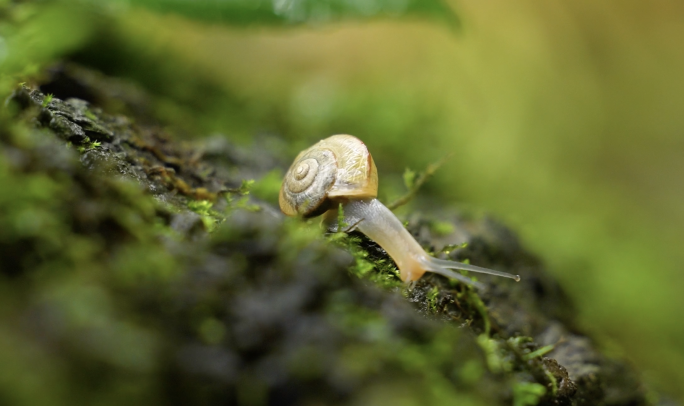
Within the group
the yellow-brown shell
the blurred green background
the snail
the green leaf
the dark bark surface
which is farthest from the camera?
the blurred green background

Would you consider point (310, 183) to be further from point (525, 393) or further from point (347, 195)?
point (525, 393)

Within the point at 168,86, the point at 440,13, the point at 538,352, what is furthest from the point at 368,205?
the point at 168,86

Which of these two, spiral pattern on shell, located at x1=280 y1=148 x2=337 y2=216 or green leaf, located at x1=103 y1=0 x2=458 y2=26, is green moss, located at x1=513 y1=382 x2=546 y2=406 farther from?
green leaf, located at x1=103 y1=0 x2=458 y2=26

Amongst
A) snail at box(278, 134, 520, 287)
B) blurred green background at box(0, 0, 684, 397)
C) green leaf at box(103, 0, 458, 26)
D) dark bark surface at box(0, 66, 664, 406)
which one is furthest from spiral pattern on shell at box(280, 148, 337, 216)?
green leaf at box(103, 0, 458, 26)

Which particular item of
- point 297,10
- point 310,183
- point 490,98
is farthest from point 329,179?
point 490,98

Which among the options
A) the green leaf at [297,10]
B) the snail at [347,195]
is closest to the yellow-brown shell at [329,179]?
the snail at [347,195]

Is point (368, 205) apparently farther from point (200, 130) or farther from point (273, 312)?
point (200, 130)

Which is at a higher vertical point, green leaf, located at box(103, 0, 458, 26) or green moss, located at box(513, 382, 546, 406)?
green leaf, located at box(103, 0, 458, 26)
